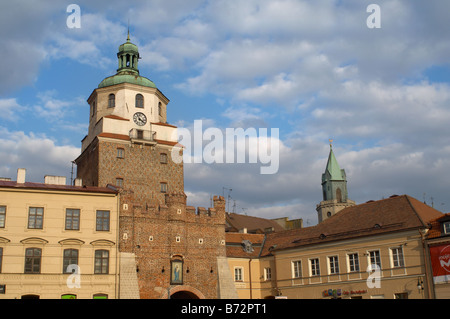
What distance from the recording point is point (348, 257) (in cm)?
4544

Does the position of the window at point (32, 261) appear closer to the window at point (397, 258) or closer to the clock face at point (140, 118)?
the clock face at point (140, 118)

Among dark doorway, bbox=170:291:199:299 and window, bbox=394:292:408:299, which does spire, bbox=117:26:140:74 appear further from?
window, bbox=394:292:408:299

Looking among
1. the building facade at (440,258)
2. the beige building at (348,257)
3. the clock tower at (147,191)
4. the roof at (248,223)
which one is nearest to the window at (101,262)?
the clock tower at (147,191)

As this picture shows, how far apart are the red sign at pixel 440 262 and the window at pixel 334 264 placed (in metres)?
9.10

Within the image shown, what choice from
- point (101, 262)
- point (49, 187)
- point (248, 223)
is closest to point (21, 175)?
point (49, 187)

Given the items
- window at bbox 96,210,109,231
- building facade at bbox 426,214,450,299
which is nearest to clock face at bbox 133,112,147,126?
window at bbox 96,210,109,231

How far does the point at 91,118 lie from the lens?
56688 mm

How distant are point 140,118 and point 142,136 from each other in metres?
2.43

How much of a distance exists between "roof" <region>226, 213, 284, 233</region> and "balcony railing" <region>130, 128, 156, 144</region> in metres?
23.0

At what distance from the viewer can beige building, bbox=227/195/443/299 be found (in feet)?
136

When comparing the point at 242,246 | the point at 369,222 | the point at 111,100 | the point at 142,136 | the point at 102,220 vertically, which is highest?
the point at 111,100

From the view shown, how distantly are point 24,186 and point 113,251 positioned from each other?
9.25 m

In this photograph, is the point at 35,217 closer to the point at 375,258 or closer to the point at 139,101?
the point at 139,101
